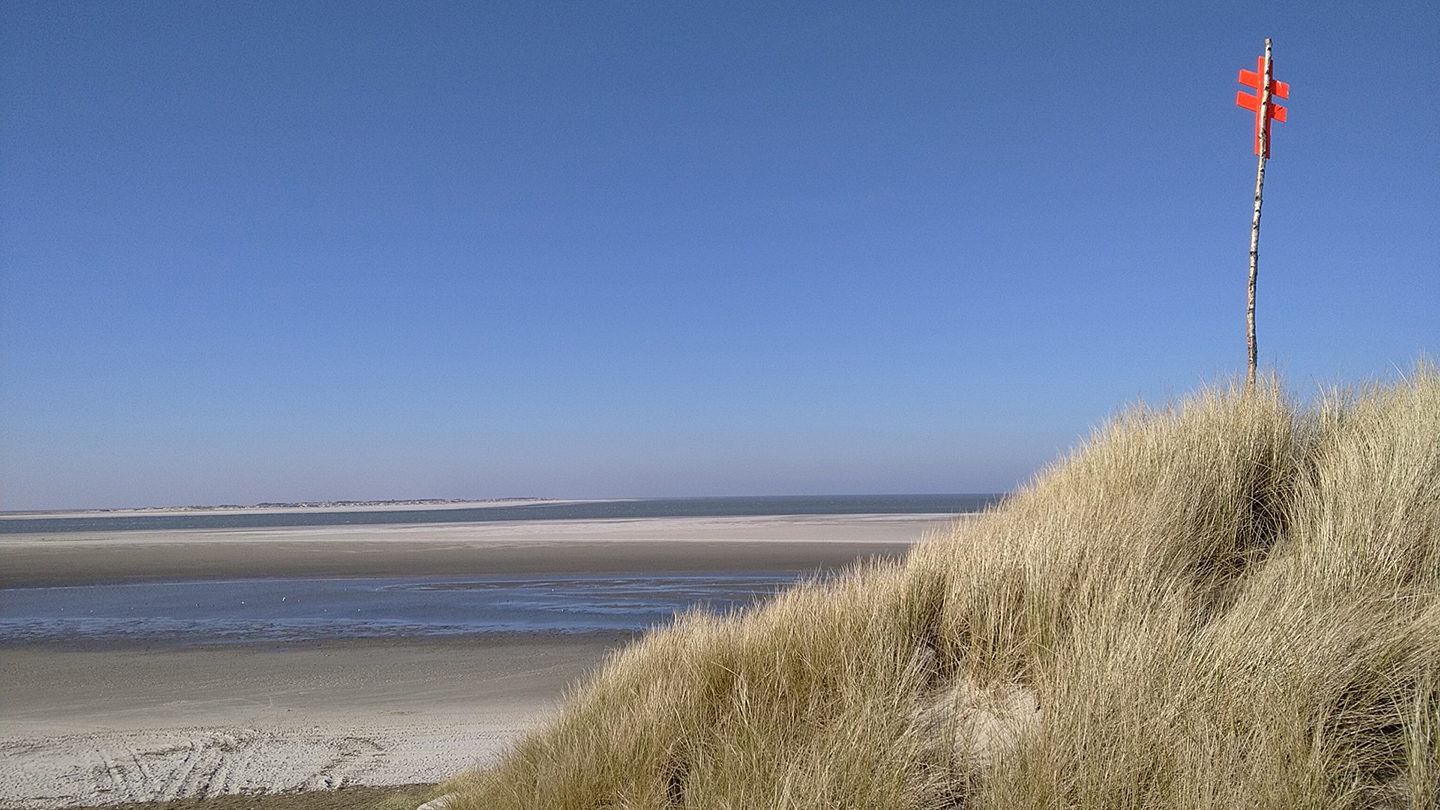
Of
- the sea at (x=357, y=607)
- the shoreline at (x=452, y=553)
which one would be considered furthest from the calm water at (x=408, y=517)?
the sea at (x=357, y=607)

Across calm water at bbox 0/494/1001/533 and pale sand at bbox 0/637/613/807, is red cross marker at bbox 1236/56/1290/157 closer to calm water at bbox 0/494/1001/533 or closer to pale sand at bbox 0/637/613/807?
pale sand at bbox 0/637/613/807

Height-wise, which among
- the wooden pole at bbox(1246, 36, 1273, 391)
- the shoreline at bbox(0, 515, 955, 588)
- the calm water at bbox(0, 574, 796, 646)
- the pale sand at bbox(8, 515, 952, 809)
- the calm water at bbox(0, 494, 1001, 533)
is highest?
the wooden pole at bbox(1246, 36, 1273, 391)

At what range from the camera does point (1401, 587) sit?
161 inches

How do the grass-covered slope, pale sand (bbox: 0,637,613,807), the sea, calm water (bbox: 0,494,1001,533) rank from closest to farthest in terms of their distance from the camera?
the grass-covered slope
pale sand (bbox: 0,637,613,807)
the sea
calm water (bbox: 0,494,1001,533)

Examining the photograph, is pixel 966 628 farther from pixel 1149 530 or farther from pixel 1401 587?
pixel 1401 587

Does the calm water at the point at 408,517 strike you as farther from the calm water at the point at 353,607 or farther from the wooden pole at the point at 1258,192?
the wooden pole at the point at 1258,192

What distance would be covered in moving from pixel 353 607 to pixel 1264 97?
18088 mm

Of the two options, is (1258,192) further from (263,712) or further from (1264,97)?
(263,712)

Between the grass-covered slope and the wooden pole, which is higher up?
the wooden pole

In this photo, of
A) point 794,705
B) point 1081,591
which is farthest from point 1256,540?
point 794,705

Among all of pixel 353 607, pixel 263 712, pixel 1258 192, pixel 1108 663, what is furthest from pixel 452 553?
pixel 1108 663

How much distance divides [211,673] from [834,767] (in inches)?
448

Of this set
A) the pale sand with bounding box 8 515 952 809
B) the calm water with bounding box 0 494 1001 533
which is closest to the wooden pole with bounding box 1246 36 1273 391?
the pale sand with bounding box 8 515 952 809

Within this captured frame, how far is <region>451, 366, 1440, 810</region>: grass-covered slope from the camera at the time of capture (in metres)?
3.02
